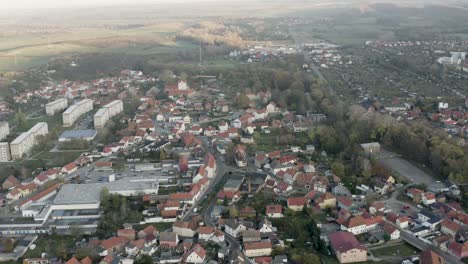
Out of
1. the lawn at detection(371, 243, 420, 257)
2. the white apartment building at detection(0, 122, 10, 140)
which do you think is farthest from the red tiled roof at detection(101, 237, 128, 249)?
the white apartment building at detection(0, 122, 10, 140)

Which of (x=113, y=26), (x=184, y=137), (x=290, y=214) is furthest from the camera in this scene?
(x=113, y=26)

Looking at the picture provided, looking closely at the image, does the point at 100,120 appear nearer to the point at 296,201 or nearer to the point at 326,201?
the point at 296,201

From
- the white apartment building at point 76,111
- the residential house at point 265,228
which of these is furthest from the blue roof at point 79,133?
the residential house at point 265,228

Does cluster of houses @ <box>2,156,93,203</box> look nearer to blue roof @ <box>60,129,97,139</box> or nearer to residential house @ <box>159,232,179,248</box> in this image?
blue roof @ <box>60,129,97,139</box>

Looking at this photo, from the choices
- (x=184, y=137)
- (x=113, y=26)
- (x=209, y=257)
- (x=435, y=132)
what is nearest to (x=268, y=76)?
(x=184, y=137)

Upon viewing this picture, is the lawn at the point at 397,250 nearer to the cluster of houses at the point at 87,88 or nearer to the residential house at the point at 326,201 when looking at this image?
the residential house at the point at 326,201

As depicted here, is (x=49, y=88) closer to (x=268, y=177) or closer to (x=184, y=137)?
(x=184, y=137)

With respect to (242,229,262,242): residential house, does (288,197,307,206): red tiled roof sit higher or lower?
higher
